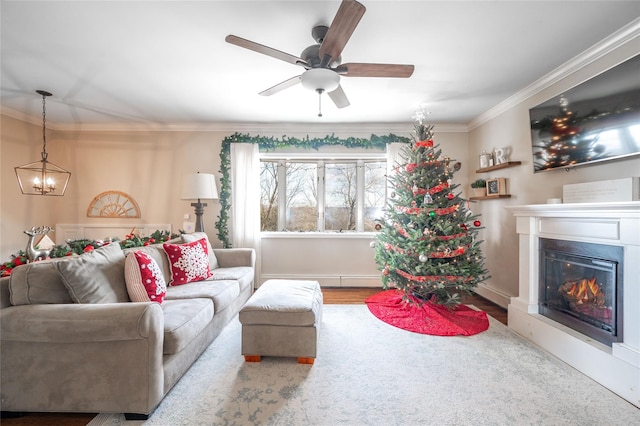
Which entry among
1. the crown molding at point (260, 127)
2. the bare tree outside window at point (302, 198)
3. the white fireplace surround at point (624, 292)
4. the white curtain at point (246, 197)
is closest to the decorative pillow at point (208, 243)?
the white curtain at point (246, 197)

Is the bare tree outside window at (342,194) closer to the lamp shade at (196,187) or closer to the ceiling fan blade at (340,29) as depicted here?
the lamp shade at (196,187)

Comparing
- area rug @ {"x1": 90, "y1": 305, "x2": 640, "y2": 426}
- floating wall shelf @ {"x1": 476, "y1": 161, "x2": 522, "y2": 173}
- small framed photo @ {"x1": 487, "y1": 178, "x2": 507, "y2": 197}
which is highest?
floating wall shelf @ {"x1": 476, "y1": 161, "x2": 522, "y2": 173}

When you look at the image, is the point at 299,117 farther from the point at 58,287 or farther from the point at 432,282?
the point at 58,287

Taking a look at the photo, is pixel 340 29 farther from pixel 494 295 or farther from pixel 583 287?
pixel 494 295

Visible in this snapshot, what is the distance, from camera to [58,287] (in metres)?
1.67

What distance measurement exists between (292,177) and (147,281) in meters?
2.77

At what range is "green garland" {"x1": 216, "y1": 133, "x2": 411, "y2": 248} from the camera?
416 centimetres

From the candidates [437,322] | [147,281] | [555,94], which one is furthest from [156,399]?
[555,94]

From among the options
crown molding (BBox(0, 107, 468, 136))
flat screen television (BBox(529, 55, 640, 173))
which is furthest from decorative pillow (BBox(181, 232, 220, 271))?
flat screen television (BBox(529, 55, 640, 173))

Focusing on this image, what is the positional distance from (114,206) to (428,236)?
4.69 meters

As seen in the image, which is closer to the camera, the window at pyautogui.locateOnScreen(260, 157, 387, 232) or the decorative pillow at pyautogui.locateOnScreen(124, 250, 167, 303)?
the decorative pillow at pyautogui.locateOnScreen(124, 250, 167, 303)

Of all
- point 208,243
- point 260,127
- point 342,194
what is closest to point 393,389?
point 208,243

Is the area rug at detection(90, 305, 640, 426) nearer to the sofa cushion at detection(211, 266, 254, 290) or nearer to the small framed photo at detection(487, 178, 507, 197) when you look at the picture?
the sofa cushion at detection(211, 266, 254, 290)

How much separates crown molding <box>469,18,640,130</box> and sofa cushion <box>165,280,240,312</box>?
3.78m
